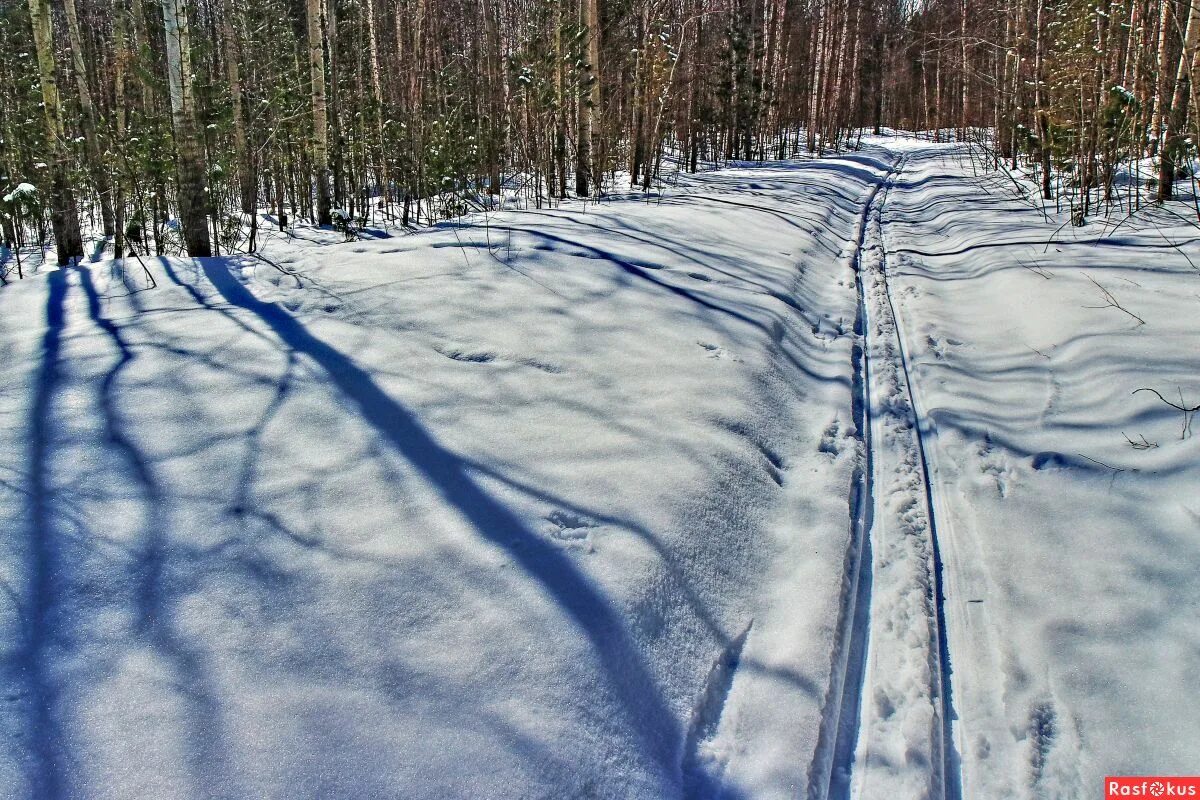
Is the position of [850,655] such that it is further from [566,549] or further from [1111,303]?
[1111,303]

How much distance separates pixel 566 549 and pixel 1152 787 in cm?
171

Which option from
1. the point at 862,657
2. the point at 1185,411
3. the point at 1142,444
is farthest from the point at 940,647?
the point at 1185,411

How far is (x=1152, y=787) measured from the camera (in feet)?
5.94

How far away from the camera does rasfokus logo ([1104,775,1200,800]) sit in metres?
1.77

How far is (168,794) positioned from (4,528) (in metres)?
1.22

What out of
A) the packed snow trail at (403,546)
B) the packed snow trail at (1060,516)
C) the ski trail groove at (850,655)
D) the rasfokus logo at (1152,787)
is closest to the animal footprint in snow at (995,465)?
the packed snow trail at (1060,516)

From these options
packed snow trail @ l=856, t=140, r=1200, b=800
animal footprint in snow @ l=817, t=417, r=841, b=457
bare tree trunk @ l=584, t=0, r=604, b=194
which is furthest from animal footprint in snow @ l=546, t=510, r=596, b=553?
bare tree trunk @ l=584, t=0, r=604, b=194

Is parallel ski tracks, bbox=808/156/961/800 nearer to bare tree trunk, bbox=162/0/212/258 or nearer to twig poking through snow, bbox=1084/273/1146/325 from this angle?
twig poking through snow, bbox=1084/273/1146/325

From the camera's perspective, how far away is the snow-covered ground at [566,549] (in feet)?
5.85

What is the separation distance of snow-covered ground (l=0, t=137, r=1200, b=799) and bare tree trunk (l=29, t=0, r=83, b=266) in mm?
5066

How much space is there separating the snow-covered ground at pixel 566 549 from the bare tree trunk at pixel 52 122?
5.07m

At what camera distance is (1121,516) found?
113 inches

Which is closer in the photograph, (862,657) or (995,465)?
(862,657)

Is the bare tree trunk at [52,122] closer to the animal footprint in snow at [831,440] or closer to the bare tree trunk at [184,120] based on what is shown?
the bare tree trunk at [184,120]
